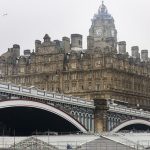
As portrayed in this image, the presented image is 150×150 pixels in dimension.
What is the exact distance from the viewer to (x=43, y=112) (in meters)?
72.3

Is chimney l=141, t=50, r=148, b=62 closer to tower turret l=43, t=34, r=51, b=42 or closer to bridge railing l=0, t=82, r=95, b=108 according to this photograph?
tower turret l=43, t=34, r=51, b=42

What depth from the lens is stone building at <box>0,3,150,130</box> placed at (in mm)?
116188

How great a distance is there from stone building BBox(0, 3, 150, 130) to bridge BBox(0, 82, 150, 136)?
23504 mm

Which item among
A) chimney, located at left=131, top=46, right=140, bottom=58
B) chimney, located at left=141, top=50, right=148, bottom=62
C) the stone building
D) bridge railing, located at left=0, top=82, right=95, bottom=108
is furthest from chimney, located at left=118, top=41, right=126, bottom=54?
bridge railing, located at left=0, top=82, right=95, bottom=108

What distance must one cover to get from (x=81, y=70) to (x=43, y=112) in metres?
47.2

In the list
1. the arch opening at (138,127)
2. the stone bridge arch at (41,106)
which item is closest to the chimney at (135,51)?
the arch opening at (138,127)

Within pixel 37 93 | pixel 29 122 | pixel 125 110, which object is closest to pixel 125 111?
pixel 125 110

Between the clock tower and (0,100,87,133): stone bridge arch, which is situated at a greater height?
the clock tower

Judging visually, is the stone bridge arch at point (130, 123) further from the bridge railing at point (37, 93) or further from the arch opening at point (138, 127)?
the bridge railing at point (37, 93)

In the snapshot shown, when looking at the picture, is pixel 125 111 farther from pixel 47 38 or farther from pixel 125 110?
pixel 47 38

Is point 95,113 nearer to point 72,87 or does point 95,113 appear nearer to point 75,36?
point 72,87

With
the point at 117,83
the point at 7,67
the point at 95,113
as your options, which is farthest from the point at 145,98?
the point at 95,113

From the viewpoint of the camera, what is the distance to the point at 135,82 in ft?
418

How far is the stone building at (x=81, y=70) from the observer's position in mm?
116188
